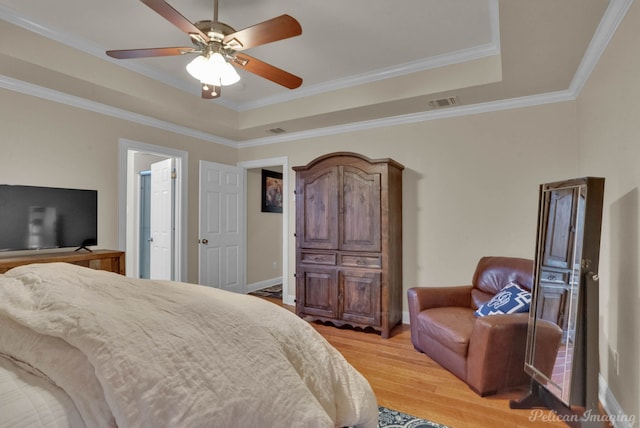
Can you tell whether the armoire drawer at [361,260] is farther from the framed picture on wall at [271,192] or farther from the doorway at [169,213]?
the framed picture on wall at [271,192]

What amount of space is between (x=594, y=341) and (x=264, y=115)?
3.83 m

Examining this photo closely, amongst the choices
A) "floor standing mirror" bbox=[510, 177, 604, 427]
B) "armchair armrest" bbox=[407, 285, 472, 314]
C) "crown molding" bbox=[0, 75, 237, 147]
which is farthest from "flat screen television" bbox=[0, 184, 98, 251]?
"floor standing mirror" bbox=[510, 177, 604, 427]

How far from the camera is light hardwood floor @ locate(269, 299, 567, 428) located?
205 cm

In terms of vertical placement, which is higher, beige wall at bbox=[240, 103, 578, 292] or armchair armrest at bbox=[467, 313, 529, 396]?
beige wall at bbox=[240, 103, 578, 292]

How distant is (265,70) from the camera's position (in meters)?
2.36

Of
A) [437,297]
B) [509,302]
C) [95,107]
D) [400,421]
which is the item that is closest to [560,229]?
[509,302]

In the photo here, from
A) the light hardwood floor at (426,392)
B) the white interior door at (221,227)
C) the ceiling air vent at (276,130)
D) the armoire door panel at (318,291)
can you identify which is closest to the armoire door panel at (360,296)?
the armoire door panel at (318,291)

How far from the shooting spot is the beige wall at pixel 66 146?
2.92 m

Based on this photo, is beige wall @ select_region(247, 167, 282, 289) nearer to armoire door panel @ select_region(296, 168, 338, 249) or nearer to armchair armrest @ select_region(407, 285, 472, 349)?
→ armoire door panel @ select_region(296, 168, 338, 249)

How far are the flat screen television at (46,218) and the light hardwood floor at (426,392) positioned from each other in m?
2.75

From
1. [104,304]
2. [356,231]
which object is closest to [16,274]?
[104,304]

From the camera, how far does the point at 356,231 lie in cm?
362

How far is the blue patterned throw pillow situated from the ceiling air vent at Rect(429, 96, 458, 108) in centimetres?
188

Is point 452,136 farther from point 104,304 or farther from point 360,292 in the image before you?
point 104,304
